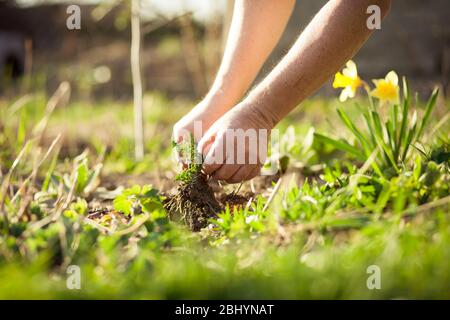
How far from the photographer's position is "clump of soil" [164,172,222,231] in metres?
1.52

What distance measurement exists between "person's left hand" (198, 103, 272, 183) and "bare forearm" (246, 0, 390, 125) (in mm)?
37

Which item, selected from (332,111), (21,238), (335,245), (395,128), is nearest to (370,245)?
(335,245)

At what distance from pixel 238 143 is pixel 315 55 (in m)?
0.31

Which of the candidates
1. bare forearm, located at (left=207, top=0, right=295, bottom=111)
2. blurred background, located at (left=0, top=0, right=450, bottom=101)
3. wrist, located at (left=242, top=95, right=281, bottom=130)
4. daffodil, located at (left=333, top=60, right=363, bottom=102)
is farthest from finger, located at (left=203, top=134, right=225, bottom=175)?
blurred background, located at (left=0, top=0, right=450, bottom=101)

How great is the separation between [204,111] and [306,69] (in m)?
0.35

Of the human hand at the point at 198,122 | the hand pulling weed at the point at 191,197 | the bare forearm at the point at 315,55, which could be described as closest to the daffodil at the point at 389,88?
the bare forearm at the point at 315,55

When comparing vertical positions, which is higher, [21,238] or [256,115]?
[256,115]

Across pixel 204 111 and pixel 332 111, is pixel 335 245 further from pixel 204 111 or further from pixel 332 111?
pixel 332 111

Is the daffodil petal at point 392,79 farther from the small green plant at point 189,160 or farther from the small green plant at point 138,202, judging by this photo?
the small green plant at point 138,202

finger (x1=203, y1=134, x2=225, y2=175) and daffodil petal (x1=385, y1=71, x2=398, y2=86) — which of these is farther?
daffodil petal (x1=385, y1=71, x2=398, y2=86)

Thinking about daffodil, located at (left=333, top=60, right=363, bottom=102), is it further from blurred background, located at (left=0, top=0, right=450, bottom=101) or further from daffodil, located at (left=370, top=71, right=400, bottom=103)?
blurred background, located at (left=0, top=0, right=450, bottom=101)

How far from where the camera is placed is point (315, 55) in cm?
140

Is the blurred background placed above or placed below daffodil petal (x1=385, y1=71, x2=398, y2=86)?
above
